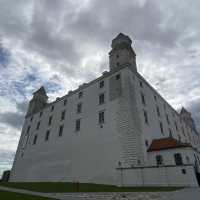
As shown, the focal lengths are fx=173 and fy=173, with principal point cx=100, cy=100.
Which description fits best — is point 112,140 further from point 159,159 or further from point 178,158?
point 178,158

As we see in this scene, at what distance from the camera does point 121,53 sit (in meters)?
34.0

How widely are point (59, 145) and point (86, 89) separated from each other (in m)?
11.9

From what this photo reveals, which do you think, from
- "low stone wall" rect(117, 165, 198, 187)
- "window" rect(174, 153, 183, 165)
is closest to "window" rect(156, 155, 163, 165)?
"window" rect(174, 153, 183, 165)

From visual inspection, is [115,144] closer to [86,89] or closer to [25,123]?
[86,89]

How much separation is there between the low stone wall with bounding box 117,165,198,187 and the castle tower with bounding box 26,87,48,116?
118 feet

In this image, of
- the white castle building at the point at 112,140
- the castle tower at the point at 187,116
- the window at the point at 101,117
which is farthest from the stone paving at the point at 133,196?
the castle tower at the point at 187,116

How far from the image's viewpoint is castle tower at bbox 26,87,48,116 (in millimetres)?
49875

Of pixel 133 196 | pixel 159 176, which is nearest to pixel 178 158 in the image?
pixel 159 176

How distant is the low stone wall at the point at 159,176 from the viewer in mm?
18062

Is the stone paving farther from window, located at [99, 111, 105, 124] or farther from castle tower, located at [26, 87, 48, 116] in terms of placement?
castle tower, located at [26, 87, 48, 116]

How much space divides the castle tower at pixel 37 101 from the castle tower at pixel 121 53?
26.8m

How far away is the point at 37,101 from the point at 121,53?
3037 centimetres

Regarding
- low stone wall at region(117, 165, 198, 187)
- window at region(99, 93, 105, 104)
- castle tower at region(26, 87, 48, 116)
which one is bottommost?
low stone wall at region(117, 165, 198, 187)

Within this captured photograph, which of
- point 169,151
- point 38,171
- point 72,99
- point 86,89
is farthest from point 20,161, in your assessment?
point 169,151
